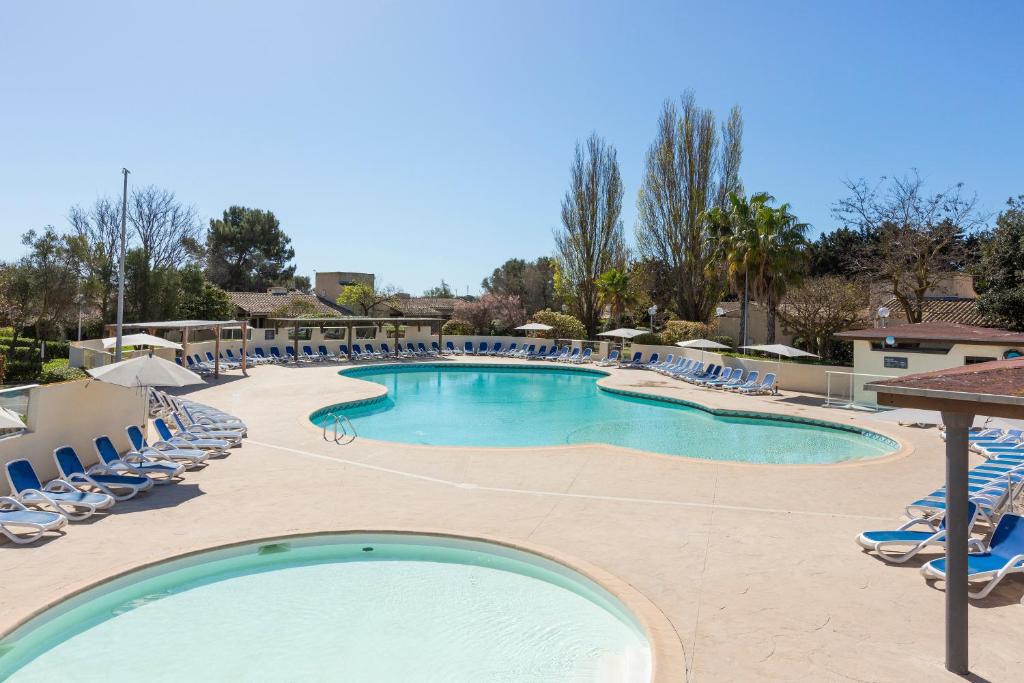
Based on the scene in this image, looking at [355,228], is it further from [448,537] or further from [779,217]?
[448,537]

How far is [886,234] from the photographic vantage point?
81.8 ft

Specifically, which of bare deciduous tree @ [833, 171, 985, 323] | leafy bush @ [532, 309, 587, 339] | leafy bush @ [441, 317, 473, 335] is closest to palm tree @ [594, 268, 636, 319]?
leafy bush @ [532, 309, 587, 339]

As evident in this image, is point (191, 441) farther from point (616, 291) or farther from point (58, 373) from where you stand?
point (616, 291)

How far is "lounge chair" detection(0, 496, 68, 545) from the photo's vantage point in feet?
22.1

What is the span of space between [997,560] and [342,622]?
5.83 metres

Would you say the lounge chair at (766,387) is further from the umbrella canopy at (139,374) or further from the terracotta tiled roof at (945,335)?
the umbrella canopy at (139,374)

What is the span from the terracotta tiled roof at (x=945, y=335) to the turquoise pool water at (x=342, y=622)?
14708 millimetres

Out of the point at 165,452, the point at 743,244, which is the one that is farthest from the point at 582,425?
the point at 743,244

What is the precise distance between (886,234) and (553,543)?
77.6ft

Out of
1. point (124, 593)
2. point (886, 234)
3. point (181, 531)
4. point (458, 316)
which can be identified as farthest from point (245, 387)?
point (886, 234)

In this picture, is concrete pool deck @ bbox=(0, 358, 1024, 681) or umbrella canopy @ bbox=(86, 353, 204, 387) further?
umbrella canopy @ bbox=(86, 353, 204, 387)

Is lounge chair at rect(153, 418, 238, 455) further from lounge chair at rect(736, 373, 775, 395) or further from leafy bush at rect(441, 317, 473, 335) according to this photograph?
leafy bush at rect(441, 317, 473, 335)

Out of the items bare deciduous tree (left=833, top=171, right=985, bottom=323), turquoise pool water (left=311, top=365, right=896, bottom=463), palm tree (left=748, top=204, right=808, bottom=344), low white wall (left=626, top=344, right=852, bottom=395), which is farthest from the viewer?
bare deciduous tree (left=833, top=171, right=985, bottom=323)

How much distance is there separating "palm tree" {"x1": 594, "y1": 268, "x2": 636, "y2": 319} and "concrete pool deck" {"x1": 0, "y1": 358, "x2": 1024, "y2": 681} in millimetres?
20751
